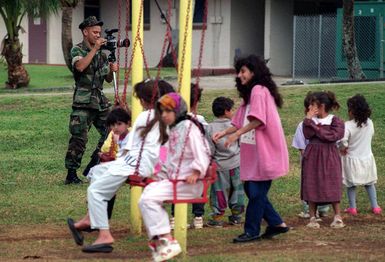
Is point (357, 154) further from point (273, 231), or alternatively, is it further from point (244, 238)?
point (244, 238)

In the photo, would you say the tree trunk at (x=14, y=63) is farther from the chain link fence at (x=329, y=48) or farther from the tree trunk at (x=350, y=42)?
the tree trunk at (x=350, y=42)

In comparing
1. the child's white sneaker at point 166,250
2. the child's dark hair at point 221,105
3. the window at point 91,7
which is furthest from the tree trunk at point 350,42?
the child's white sneaker at point 166,250

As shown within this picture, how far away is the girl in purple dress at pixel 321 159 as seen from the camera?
998 centimetres

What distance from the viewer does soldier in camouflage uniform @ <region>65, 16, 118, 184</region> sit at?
12.1m

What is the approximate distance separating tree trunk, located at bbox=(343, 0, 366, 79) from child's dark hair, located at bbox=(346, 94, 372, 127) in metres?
15.1

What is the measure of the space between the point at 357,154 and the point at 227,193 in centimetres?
159

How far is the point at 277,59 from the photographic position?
33.2 meters

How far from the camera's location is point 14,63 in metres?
26.8

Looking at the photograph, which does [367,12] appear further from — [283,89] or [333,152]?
[333,152]

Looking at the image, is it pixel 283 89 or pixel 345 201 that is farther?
pixel 283 89

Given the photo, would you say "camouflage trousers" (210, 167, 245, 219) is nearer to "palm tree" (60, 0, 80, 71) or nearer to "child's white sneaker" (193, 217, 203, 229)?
"child's white sneaker" (193, 217, 203, 229)

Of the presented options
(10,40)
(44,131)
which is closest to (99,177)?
(44,131)

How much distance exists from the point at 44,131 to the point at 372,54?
12904 millimetres

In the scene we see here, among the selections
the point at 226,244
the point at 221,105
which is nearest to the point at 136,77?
the point at 221,105
